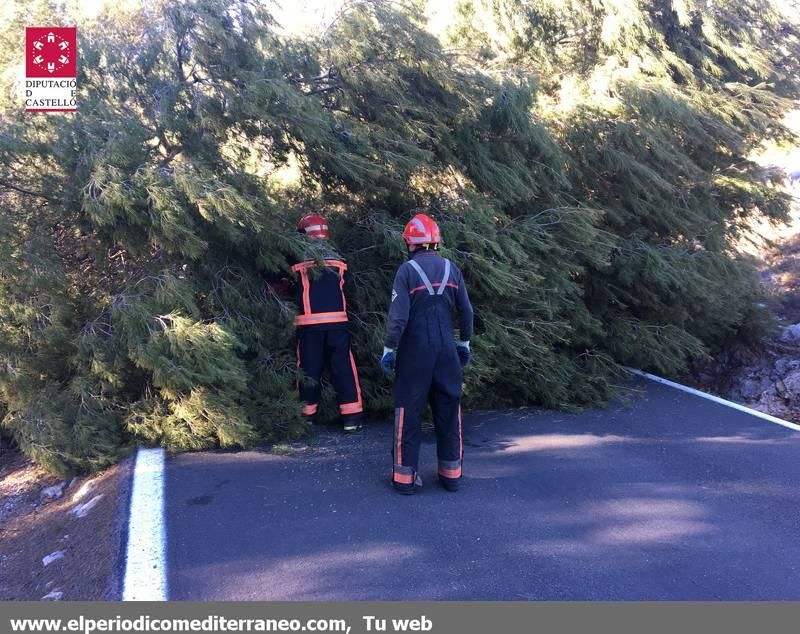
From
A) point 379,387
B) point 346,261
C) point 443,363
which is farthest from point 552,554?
point 346,261

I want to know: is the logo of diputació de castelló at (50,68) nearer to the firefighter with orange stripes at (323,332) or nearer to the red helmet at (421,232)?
the firefighter with orange stripes at (323,332)

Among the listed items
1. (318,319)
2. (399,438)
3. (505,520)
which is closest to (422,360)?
(399,438)

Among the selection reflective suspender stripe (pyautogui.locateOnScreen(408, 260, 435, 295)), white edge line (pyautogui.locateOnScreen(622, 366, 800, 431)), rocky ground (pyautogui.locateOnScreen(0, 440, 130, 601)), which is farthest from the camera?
white edge line (pyautogui.locateOnScreen(622, 366, 800, 431))

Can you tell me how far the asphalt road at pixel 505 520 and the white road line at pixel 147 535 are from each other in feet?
0.26

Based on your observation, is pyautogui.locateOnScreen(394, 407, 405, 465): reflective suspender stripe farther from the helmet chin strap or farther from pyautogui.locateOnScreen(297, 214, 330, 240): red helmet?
pyautogui.locateOnScreen(297, 214, 330, 240): red helmet

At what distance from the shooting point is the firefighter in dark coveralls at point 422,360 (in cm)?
528

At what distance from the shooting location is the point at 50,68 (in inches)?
230

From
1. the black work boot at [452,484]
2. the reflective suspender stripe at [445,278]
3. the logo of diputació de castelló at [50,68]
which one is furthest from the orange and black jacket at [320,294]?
the logo of diputació de castelló at [50,68]

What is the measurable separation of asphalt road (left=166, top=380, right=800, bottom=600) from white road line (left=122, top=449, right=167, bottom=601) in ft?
0.26

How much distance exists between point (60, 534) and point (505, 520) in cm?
314

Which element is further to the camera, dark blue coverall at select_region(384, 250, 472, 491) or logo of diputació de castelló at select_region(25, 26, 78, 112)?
logo of diputació de castelló at select_region(25, 26, 78, 112)

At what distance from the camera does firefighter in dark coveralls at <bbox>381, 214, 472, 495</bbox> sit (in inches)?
208

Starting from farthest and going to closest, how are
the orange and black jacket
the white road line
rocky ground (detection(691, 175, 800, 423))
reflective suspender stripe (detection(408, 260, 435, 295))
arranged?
rocky ground (detection(691, 175, 800, 423)) → the orange and black jacket → reflective suspender stripe (detection(408, 260, 435, 295)) → the white road line

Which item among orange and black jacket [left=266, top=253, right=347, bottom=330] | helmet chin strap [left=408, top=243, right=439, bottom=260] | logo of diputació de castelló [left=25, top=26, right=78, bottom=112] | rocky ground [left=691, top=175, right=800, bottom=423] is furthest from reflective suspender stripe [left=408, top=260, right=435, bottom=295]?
rocky ground [left=691, top=175, right=800, bottom=423]
